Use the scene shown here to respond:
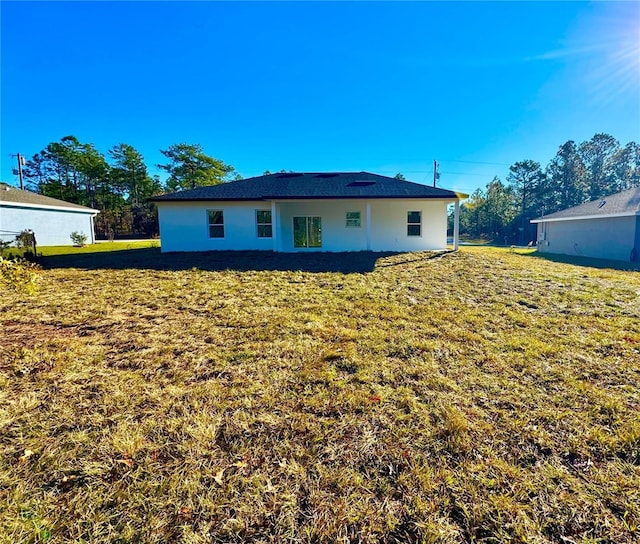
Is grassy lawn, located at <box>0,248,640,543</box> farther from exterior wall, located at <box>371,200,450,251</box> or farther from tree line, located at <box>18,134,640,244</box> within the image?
tree line, located at <box>18,134,640,244</box>

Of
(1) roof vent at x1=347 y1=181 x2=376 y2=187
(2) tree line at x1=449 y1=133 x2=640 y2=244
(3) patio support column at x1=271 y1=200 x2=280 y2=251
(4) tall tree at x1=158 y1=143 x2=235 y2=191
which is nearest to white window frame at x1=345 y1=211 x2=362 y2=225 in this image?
(1) roof vent at x1=347 y1=181 x2=376 y2=187

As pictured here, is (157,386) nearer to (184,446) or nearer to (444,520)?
(184,446)

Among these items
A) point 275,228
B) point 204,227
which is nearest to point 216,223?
point 204,227

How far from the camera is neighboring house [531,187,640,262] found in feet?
46.5

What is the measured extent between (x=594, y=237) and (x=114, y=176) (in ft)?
162

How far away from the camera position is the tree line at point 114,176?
1436 inches

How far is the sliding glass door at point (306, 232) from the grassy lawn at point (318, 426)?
31.3 ft

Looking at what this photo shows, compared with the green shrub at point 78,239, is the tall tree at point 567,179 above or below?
above

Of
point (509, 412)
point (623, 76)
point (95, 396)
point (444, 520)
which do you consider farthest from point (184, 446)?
point (623, 76)

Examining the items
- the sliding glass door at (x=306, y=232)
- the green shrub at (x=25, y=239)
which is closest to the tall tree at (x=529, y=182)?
the sliding glass door at (x=306, y=232)

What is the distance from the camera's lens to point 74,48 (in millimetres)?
11656

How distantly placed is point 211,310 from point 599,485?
521cm

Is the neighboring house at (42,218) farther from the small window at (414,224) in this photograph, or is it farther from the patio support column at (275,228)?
the small window at (414,224)

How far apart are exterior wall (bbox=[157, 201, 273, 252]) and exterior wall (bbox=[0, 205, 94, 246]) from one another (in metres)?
9.58
